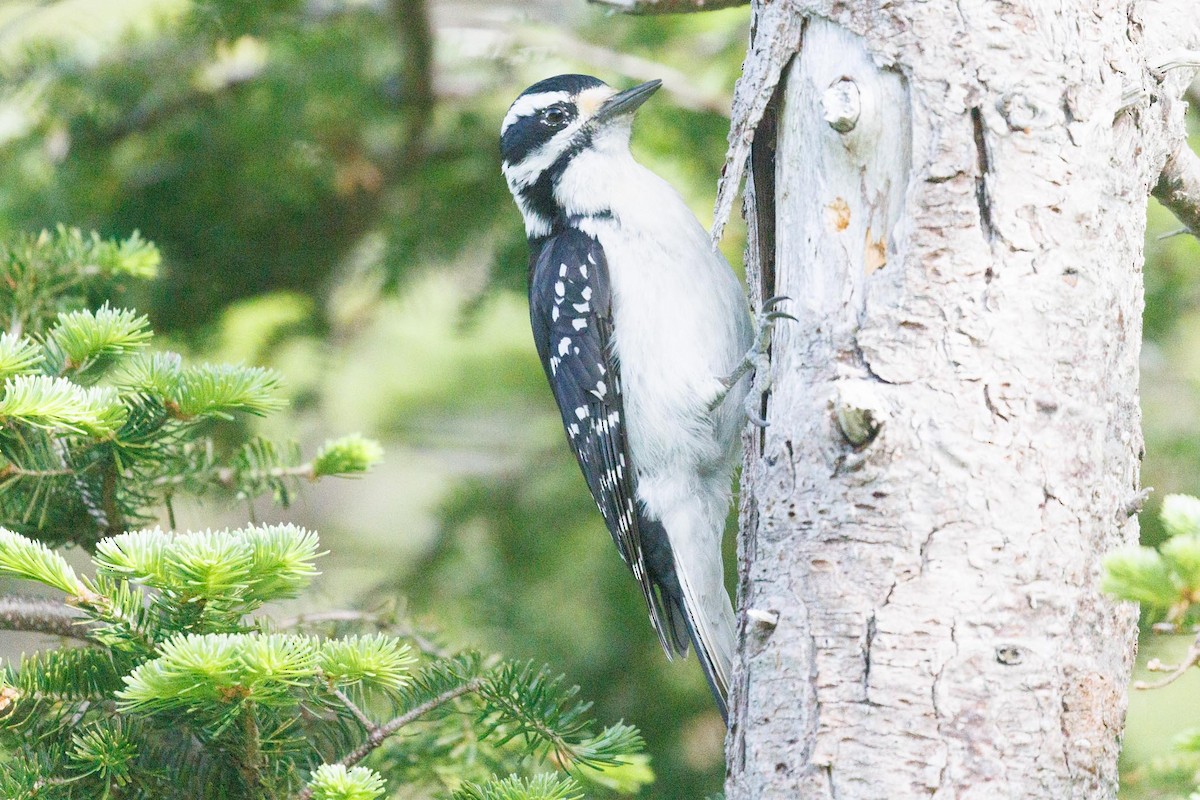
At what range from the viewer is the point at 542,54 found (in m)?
4.21

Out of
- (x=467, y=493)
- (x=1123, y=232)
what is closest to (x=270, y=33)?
(x=467, y=493)

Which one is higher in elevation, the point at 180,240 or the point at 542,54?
the point at 542,54

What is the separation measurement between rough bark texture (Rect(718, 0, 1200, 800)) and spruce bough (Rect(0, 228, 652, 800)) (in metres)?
0.48

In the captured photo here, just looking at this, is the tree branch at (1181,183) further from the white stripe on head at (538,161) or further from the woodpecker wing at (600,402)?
the white stripe on head at (538,161)

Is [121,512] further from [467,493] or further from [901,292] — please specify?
[467,493]

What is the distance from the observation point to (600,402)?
136 inches

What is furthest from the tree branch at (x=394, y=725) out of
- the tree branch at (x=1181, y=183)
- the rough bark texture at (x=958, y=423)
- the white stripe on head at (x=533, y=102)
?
the white stripe on head at (x=533, y=102)

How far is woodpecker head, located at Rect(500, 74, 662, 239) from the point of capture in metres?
3.64

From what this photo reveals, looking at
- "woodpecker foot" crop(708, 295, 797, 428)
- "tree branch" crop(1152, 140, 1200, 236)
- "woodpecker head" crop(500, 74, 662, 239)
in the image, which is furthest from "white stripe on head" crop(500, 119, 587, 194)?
"tree branch" crop(1152, 140, 1200, 236)

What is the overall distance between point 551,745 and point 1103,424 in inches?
47.4

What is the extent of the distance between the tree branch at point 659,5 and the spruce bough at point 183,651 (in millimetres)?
1379

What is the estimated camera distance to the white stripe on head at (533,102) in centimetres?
370

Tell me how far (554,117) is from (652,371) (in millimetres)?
952

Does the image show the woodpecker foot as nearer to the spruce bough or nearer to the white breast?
the white breast
